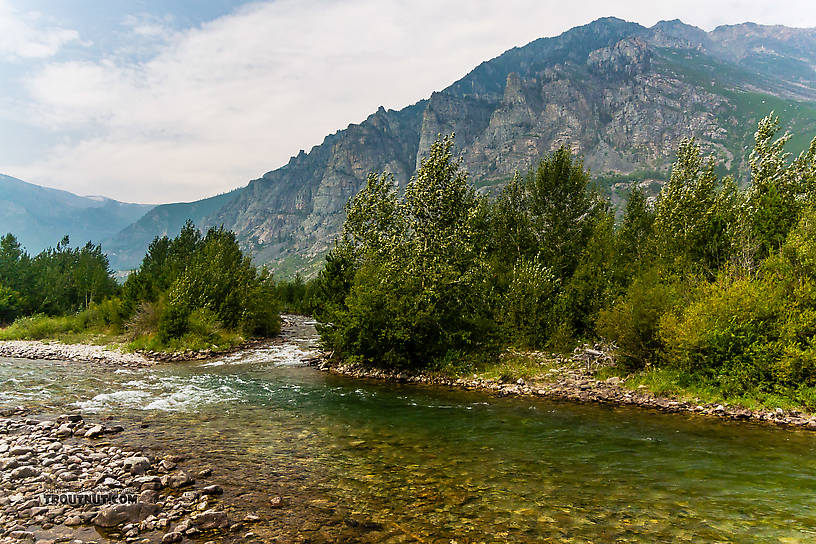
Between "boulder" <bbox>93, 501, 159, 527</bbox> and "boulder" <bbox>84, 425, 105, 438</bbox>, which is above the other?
"boulder" <bbox>93, 501, 159, 527</bbox>

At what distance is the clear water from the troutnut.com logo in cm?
253

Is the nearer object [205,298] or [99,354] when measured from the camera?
[99,354]

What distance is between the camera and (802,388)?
20219mm

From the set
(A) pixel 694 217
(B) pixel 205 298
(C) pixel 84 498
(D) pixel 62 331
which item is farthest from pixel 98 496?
(D) pixel 62 331

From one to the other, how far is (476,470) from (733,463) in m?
8.76

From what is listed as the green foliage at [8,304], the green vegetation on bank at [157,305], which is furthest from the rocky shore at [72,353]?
the green foliage at [8,304]

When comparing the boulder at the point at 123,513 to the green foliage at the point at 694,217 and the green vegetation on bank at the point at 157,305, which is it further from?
the green vegetation on bank at the point at 157,305

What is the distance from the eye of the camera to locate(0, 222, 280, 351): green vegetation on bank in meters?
46.0

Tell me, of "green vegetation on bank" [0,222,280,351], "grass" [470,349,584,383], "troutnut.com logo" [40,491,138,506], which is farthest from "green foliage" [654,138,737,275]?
"green vegetation on bank" [0,222,280,351]

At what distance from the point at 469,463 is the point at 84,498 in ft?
35.4

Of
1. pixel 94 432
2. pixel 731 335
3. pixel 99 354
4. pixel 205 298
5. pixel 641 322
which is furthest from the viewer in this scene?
pixel 205 298

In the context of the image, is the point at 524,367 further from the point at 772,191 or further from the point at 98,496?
the point at 98,496

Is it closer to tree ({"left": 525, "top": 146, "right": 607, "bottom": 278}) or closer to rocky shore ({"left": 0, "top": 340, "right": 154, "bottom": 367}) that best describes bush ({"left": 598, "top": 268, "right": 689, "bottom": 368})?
tree ({"left": 525, "top": 146, "right": 607, "bottom": 278})

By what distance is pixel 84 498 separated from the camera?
1058 cm
